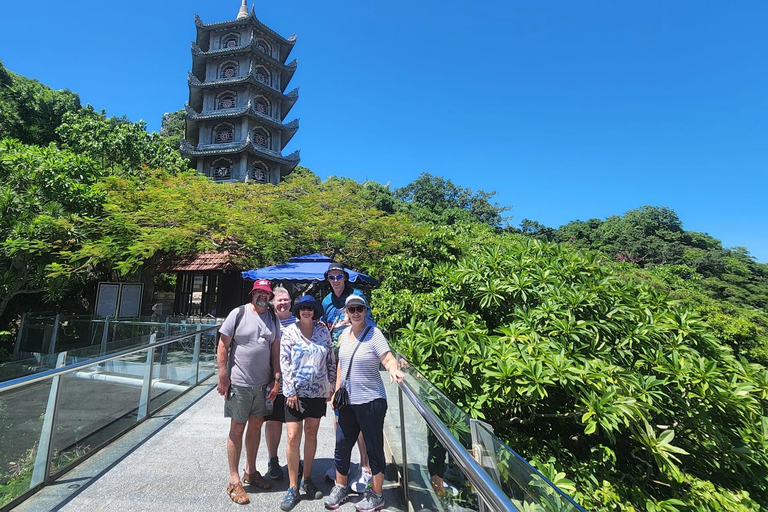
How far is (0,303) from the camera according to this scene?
1005cm

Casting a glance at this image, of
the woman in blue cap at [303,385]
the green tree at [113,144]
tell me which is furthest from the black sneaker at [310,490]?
the green tree at [113,144]

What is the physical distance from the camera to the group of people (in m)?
2.37

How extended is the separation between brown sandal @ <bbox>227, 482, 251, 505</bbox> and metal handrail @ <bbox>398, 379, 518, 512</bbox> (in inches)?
53.3

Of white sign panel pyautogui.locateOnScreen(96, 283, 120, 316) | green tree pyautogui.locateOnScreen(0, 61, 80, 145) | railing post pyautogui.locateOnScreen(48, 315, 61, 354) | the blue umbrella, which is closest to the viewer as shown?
the blue umbrella

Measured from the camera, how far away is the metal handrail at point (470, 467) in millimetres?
1176

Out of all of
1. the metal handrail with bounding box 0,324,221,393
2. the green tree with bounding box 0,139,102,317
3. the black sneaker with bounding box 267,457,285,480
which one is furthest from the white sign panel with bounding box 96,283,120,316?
the black sneaker with bounding box 267,457,285,480

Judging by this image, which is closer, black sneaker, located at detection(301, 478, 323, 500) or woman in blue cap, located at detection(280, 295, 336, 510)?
woman in blue cap, located at detection(280, 295, 336, 510)

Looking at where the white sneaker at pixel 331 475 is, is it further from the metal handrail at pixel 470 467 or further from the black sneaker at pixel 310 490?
the metal handrail at pixel 470 467

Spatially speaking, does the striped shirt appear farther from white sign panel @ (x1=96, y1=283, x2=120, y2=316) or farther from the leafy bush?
white sign panel @ (x1=96, y1=283, x2=120, y2=316)

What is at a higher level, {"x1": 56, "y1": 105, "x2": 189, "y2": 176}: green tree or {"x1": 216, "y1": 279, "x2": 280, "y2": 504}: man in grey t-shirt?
{"x1": 56, "y1": 105, "x2": 189, "y2": 176}: green tree

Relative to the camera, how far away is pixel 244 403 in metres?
2.55

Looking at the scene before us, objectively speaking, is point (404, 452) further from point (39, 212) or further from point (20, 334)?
point (20, 334)

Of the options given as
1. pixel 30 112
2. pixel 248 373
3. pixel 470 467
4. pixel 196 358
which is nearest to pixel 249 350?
pixel 248 373

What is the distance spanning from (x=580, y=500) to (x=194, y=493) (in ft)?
8.90
